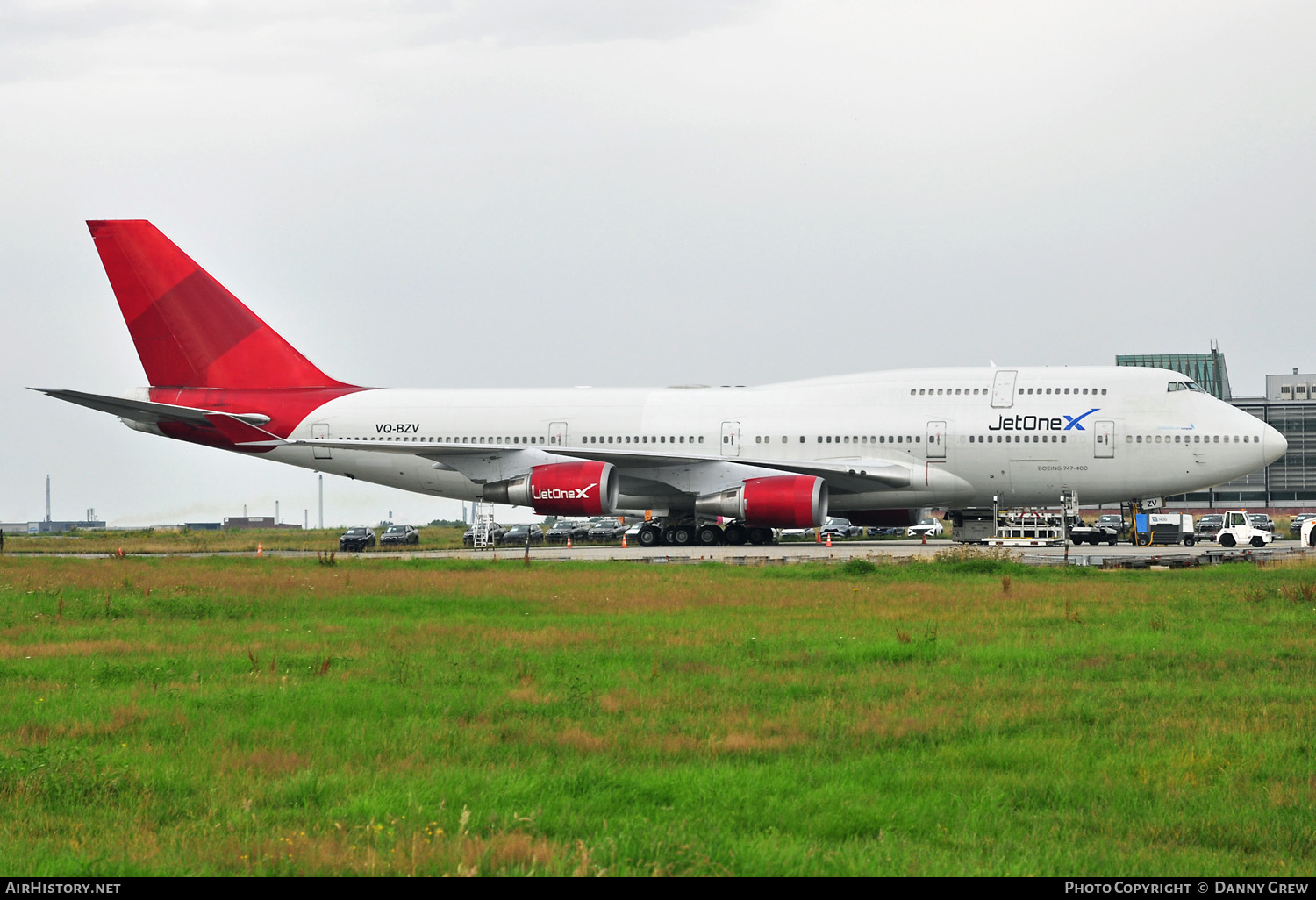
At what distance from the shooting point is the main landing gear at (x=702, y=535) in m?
37.4

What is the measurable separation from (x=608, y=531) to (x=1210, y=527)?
95.8 feet

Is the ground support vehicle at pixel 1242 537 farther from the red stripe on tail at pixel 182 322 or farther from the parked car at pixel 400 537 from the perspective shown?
the parked car at pixel 400 537

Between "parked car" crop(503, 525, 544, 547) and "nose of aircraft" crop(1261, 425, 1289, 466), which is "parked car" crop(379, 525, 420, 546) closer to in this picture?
"parked car" crop(503, 525, 544, 547)

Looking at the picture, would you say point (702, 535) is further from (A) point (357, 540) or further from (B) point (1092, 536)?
(A) point (357, 540)

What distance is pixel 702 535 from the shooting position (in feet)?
124

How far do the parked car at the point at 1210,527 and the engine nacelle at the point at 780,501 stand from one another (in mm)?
27729

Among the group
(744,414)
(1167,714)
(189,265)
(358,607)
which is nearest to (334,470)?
(189,265)

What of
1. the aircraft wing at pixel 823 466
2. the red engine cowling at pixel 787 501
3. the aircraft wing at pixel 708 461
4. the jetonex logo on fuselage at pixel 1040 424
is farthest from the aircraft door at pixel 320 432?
the jetonex logo on fuselage at pixel 1040 424

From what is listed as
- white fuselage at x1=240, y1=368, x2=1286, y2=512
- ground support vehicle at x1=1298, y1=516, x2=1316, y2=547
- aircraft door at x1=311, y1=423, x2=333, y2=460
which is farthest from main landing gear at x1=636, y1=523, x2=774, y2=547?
ground support vehicle at x1=1298, y1=516, x2=1316, y2=547

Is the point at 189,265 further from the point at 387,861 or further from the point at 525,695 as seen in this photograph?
the point at 387,861

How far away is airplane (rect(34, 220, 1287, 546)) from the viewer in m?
33.3

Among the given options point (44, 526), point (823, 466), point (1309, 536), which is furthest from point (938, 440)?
point (44, 526)

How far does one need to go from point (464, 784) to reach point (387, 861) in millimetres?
1509
